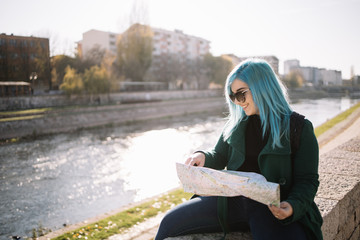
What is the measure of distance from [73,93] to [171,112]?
10039mm

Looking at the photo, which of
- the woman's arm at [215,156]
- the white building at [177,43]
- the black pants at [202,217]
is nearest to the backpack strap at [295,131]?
the black pants at [202,217]

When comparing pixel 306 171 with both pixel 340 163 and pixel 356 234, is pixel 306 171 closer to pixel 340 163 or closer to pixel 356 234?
pixel 356 234

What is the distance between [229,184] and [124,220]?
3.73m

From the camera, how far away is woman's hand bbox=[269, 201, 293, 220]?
150cm

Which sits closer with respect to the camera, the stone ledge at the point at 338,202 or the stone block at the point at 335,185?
the stone ledge at the point at 338,202

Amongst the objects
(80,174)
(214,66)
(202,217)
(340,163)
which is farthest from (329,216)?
(214,66)

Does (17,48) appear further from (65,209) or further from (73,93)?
(65,209)

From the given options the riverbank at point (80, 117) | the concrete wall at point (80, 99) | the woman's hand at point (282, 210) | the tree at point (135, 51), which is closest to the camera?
the woman's hand at point (282, 210)

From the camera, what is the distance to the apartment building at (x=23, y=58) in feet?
53.3

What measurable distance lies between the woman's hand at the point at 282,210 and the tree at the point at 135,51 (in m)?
42.5

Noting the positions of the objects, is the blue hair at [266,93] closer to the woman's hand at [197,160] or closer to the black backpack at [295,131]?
the black backpack at [295,131]

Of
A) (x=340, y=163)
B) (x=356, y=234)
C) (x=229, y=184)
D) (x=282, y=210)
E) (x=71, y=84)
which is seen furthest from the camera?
(x=71, y=84)

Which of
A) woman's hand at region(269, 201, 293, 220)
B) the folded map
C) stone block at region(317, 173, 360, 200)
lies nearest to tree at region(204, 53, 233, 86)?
stone block at region(317, 173, 360, 200)

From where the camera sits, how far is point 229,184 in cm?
164
